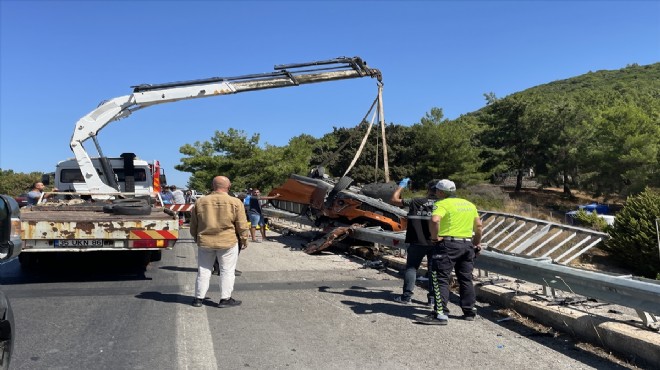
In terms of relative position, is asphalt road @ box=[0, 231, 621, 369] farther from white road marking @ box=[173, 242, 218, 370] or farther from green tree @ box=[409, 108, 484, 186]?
green tree @ box=[409, 108, 484, 186]

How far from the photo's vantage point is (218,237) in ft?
21.7

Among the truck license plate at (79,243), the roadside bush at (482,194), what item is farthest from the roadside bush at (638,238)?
the roadside bush at (482,194)

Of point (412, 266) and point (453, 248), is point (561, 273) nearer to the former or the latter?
point (453, 248)

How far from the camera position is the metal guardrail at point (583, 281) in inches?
175

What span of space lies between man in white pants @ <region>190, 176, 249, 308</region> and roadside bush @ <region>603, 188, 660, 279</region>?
1060 cm

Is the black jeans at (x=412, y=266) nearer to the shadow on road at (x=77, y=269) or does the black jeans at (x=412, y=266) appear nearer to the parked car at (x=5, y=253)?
the shadow on road at (x=77, y=269)

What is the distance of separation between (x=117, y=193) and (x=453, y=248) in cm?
718

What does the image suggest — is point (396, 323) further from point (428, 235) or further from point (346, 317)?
point (428, 235)

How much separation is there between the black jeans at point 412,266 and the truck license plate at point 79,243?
4444 mm

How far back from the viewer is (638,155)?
31.0 m

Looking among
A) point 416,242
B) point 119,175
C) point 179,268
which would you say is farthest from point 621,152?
point 179,268

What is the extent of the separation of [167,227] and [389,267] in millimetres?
3967

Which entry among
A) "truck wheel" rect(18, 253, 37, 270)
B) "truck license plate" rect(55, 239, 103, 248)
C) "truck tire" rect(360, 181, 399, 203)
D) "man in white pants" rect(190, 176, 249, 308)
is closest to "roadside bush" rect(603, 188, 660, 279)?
"truck tire" rect(360, 181, 399, 203)

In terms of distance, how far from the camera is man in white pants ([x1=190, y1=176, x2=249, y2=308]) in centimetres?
655
